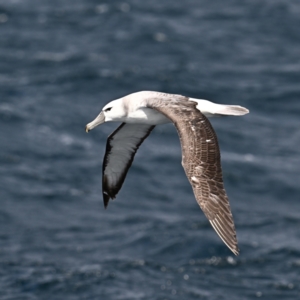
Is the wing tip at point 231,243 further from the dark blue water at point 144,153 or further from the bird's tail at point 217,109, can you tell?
the dark blue water at point 144,153

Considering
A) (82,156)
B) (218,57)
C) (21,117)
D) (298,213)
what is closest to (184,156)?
(298,213)

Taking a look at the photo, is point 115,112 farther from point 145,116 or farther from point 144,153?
point 144,153

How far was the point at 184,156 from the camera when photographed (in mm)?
12641

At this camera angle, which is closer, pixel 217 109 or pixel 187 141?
pixel 187 141

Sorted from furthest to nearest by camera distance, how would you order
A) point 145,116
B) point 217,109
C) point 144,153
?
point 144,153, point 145,116, point 217,109

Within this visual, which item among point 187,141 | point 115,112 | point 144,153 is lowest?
point 144,153

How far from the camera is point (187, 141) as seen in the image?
12.8 metres

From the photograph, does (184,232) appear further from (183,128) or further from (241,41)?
(241,41)

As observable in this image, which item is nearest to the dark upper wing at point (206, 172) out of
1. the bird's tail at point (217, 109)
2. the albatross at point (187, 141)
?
the albatross at point (187, 141)

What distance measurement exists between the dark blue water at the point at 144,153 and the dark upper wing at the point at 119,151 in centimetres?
474

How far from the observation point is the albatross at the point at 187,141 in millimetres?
12422

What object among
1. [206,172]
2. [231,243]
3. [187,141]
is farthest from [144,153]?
[231,243]

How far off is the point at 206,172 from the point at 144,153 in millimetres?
14502

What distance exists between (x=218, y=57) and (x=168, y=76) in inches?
114
